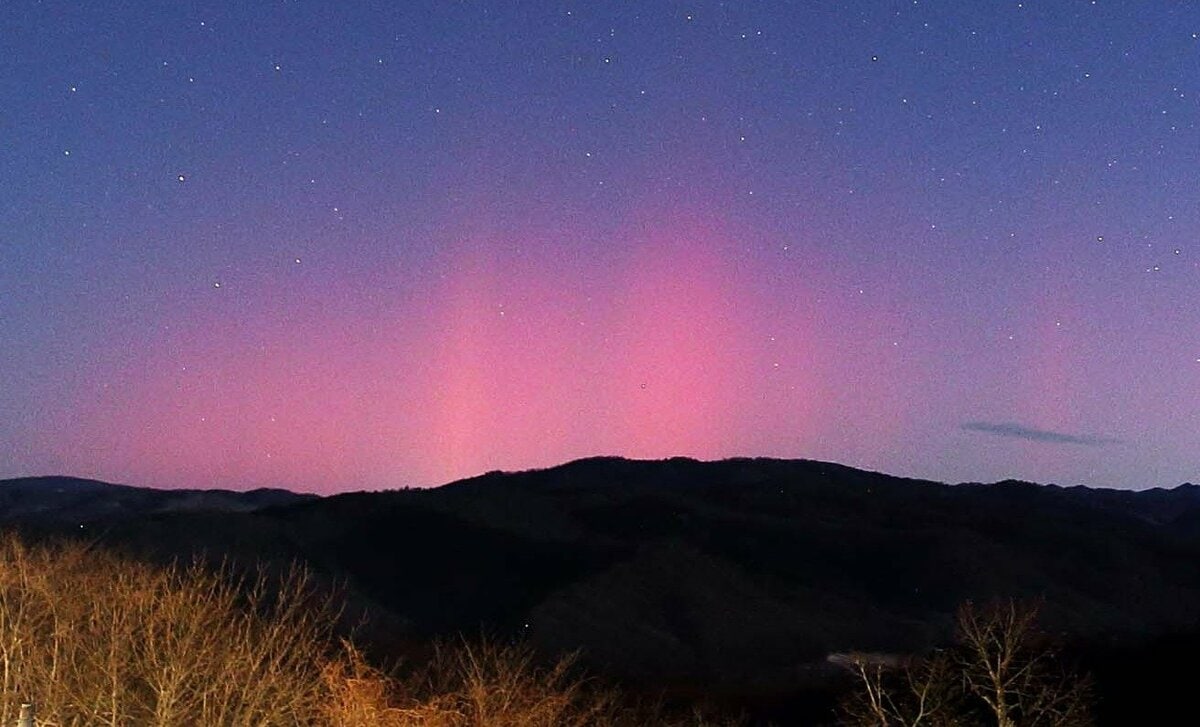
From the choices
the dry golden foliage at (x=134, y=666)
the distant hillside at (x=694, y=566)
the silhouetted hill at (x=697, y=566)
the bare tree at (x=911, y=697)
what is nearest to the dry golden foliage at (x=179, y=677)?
the dry golden foliage at (x=134, y=666)

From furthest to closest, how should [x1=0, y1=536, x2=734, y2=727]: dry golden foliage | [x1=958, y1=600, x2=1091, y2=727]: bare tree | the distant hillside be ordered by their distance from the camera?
1. the distant hillside
2. [x1=958, y1=600, x2=1091, y2=727]: bare tree
3. [x1=0, y1=536, x2=734, y2=727]: dry golden foliage

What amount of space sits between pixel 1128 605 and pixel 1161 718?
61.2 metres

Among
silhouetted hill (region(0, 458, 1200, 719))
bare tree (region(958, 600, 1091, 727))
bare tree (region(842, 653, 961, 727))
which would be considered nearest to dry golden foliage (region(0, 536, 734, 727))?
bare tree (region(842, 653, 961, 727))

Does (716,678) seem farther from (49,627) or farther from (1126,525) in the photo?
(1126,525)

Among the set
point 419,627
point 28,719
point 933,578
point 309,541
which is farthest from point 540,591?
point 28,719

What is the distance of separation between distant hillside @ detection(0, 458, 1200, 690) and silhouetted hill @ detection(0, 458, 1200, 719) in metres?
0.29

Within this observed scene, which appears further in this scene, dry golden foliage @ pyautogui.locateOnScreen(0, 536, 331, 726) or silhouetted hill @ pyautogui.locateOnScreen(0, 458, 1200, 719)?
silhouetted hill @ pyautogui.locateOnScreen(0, 458, 1200, 719)

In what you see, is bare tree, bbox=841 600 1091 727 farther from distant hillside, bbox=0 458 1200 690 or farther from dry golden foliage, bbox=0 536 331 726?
dry golden foliage, bbox=0 536 331 726

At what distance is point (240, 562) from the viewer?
102 metres

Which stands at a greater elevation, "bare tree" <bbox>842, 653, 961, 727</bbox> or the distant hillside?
the distant hillside

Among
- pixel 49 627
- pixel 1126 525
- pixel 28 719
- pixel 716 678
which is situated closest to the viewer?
pixel 28 719

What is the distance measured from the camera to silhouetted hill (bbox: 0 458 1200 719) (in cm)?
9425

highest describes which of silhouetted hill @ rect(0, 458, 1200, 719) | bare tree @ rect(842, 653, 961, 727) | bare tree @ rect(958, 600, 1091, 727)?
silhouetted hill @ rect(0, 458, 1200, 719)

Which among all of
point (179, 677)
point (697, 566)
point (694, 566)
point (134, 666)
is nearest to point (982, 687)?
point (179, 677)
